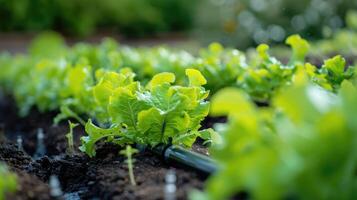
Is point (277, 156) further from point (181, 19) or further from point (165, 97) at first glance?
point (181, 19)

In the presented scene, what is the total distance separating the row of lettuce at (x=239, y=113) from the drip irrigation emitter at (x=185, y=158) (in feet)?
0.23

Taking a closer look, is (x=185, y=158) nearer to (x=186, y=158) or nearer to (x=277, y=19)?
(x=186, y=158)

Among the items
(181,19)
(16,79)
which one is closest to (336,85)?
(16,79)

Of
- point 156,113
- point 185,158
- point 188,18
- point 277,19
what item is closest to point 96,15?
point 188,18

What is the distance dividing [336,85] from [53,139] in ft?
6.16

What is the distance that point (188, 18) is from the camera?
17516 mm

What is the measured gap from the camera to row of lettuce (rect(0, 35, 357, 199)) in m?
1.46

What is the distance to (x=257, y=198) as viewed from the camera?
146 centimetres

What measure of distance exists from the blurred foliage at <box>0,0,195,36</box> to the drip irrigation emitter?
13030mm

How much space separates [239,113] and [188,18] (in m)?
16.2

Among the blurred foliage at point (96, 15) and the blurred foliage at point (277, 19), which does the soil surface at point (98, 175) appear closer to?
the blurred foliage at point (277, 19)

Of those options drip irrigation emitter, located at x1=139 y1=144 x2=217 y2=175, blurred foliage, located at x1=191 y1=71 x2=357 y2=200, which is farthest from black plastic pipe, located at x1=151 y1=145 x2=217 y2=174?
blurred foliage, located at x1=191 y1=71 x2=357 y2=200

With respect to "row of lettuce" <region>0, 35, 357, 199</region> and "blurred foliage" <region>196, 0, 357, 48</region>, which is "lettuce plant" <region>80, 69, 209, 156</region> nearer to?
"row of lettuce" <region>0, 35, 357, 199</region>

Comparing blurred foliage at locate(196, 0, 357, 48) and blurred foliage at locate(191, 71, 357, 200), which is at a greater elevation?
blurred foliage at locate(191, 71, 357, 200)
